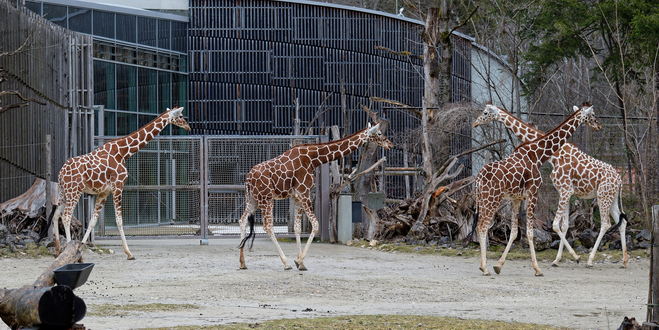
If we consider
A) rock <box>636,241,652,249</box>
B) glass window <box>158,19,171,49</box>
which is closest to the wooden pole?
rock <box>636,241,652,249</box>

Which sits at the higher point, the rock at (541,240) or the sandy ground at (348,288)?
the rock at (541,240)

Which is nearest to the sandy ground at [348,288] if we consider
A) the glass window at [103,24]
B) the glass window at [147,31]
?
the glass window at [103,24]

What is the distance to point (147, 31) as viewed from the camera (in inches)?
1516

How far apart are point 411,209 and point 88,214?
22.3ft

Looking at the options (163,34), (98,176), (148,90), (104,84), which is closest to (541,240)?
(98,176)

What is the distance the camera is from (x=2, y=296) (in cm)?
868

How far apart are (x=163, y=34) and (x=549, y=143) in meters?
23.8

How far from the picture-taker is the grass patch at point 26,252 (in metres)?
19.4

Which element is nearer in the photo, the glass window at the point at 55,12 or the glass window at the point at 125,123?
the glass window at the point at 55,12

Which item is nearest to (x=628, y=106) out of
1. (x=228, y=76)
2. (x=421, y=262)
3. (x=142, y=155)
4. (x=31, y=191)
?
(x=421, y=262)

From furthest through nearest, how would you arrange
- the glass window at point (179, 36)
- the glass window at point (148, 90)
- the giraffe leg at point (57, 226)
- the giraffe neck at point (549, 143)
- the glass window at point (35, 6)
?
the glass window at point (179, 36) → the glass window at point (148, 90) → the glass window at point (35, 6) → the giraffe leg at point (57, 226) → the giraffe neck at point (549, 143)

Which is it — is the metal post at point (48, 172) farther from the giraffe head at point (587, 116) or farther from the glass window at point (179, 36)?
the glass window at point (179, 36)

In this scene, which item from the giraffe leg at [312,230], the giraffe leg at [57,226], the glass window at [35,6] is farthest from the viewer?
the glass window at [35,6]

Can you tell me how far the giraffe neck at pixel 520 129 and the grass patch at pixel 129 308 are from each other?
787cm
